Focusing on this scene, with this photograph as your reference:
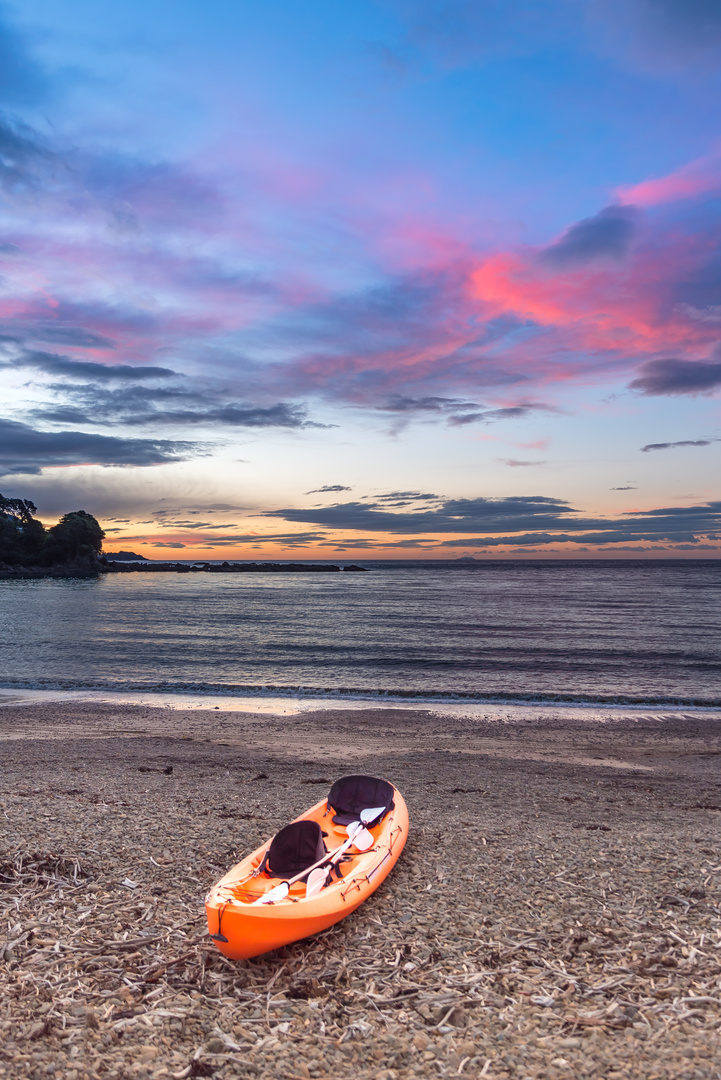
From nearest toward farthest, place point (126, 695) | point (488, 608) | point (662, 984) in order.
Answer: point (662, 984)
point (126, 695)
point (488, 608)

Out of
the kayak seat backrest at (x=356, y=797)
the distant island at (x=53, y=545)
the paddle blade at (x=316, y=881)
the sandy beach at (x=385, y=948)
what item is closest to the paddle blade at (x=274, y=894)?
the paddle blade at (x=316, y=881)

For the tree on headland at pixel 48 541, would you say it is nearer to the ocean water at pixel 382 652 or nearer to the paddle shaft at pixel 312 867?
the ocean water at pixel 382 652

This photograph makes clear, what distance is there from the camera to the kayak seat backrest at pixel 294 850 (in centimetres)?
585

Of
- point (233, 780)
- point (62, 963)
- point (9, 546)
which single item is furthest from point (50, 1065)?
point (9, 546)

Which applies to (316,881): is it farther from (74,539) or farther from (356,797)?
(74,539)

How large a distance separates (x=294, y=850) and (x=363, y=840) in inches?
40.4

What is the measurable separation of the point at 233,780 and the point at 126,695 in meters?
13.0

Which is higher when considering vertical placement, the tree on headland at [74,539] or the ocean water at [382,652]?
the tree on headland at [74,539]

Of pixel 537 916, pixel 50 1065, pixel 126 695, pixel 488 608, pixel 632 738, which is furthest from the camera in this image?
pixel 488 608

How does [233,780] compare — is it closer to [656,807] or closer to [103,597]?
[656,807]

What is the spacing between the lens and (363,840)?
21.8ft

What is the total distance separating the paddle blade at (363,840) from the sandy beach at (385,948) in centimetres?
42

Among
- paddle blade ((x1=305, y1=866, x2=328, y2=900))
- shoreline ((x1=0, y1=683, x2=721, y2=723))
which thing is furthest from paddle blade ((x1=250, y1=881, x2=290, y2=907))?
shoreline ((x1=0, y1=683, x2=721, y2=723))

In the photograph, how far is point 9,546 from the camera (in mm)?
133500
